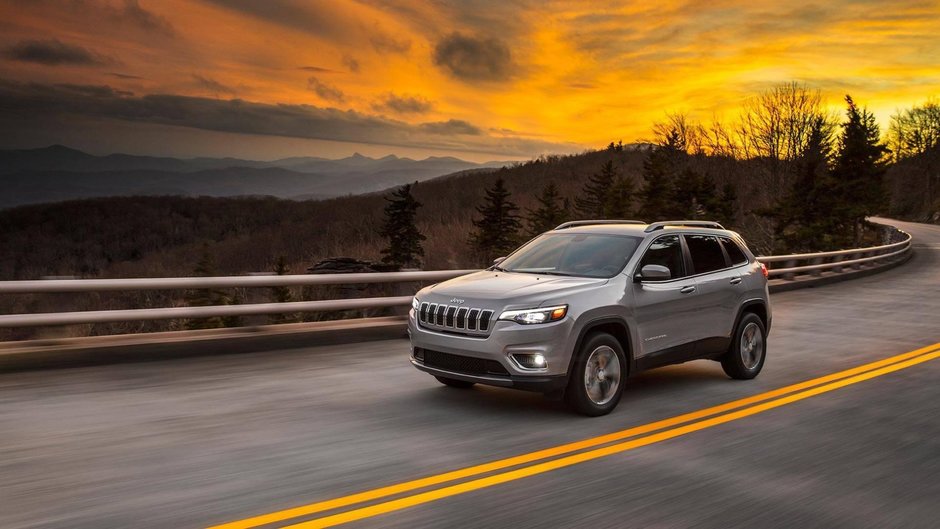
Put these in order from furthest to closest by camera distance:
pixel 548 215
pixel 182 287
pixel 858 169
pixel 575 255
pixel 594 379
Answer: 1. pixel 548 215
2. pixel 858 169
3. pixel 182 287
4. pixel 575 255
5. pixel 594 379

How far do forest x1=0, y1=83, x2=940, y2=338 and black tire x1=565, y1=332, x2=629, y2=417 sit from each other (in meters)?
5.79

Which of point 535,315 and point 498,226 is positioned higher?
point 498,226

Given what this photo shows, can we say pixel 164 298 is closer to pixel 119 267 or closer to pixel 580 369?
pixel 580 369

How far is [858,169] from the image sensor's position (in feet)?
205

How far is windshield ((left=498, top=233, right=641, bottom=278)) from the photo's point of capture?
8.06 meters

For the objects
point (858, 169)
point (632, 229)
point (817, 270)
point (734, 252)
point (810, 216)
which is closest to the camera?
point (632, 229)

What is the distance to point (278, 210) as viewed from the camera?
171m

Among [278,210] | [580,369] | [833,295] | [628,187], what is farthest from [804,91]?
[278,210]

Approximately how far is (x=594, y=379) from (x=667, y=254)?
5.95 feet

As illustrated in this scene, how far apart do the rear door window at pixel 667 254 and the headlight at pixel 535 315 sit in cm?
144

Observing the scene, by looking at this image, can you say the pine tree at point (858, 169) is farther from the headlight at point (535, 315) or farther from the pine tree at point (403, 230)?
the headlight at point (535, 315)

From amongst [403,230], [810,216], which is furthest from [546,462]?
[403,230]

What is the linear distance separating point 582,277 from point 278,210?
168 m

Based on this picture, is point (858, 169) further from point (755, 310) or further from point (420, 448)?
point (420, 448)
